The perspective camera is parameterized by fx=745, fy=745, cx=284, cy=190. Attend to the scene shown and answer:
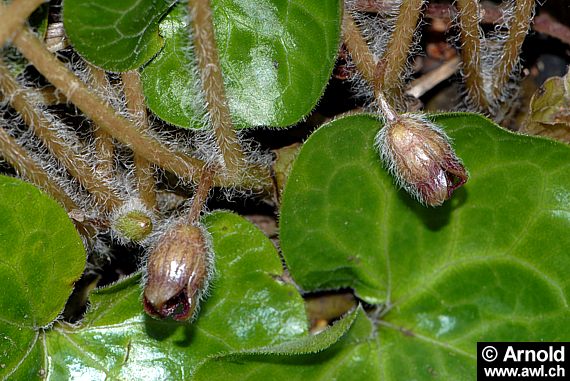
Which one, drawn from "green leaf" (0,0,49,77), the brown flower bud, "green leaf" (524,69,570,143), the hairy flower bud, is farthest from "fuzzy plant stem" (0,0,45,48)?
"green leaf" (524,69,570,143)

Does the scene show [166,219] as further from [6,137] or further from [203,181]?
[6,137]

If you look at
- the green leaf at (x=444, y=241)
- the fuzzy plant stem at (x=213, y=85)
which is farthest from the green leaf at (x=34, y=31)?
the green leaf at (x=444, y=241)

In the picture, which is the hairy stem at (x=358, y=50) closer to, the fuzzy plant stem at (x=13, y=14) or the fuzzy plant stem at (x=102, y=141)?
the fuzzy plant stem at (x=102, y=141)

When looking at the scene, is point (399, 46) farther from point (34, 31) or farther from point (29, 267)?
point (29, 267)

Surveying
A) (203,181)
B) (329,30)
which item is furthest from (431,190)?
(203,181)

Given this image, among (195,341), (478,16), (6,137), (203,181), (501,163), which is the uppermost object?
(6,137)

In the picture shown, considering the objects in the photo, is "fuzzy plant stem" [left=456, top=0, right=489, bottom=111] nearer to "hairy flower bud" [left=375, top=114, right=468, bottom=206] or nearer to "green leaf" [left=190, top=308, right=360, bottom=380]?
"hairy flower bud" [left=375, top=114, right=468, bottom=206]
